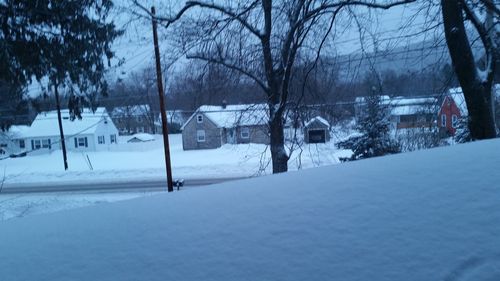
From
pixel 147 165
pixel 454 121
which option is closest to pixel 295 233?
pixel 454 121

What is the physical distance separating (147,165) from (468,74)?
25446 mm

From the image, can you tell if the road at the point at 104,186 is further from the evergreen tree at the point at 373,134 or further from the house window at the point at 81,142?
the house window at the point at 81,142

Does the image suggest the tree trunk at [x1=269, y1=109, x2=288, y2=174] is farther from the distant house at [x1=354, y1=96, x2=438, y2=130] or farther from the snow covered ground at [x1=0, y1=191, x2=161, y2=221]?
the snow covered ground at [x1=0, y1=191, x2=161, y2=221]

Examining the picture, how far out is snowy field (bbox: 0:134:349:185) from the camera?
23.8m

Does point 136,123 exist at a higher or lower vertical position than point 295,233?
higher

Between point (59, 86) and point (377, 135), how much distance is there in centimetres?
1322

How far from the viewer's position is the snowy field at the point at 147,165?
2377cm

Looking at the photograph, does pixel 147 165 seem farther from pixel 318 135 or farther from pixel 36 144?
pixel 36 144

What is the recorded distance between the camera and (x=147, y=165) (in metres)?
30.4

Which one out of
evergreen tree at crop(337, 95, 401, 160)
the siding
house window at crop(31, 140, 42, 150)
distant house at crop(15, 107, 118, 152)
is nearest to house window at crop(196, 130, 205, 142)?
the siding

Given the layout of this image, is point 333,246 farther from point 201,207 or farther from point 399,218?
point 201,207

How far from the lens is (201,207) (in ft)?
10.5

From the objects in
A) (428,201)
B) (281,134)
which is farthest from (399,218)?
(281,134)

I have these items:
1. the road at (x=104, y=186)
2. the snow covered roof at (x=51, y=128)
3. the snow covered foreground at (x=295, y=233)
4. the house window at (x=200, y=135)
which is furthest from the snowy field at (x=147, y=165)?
the snow covered foreground at (x=295, y=233)
